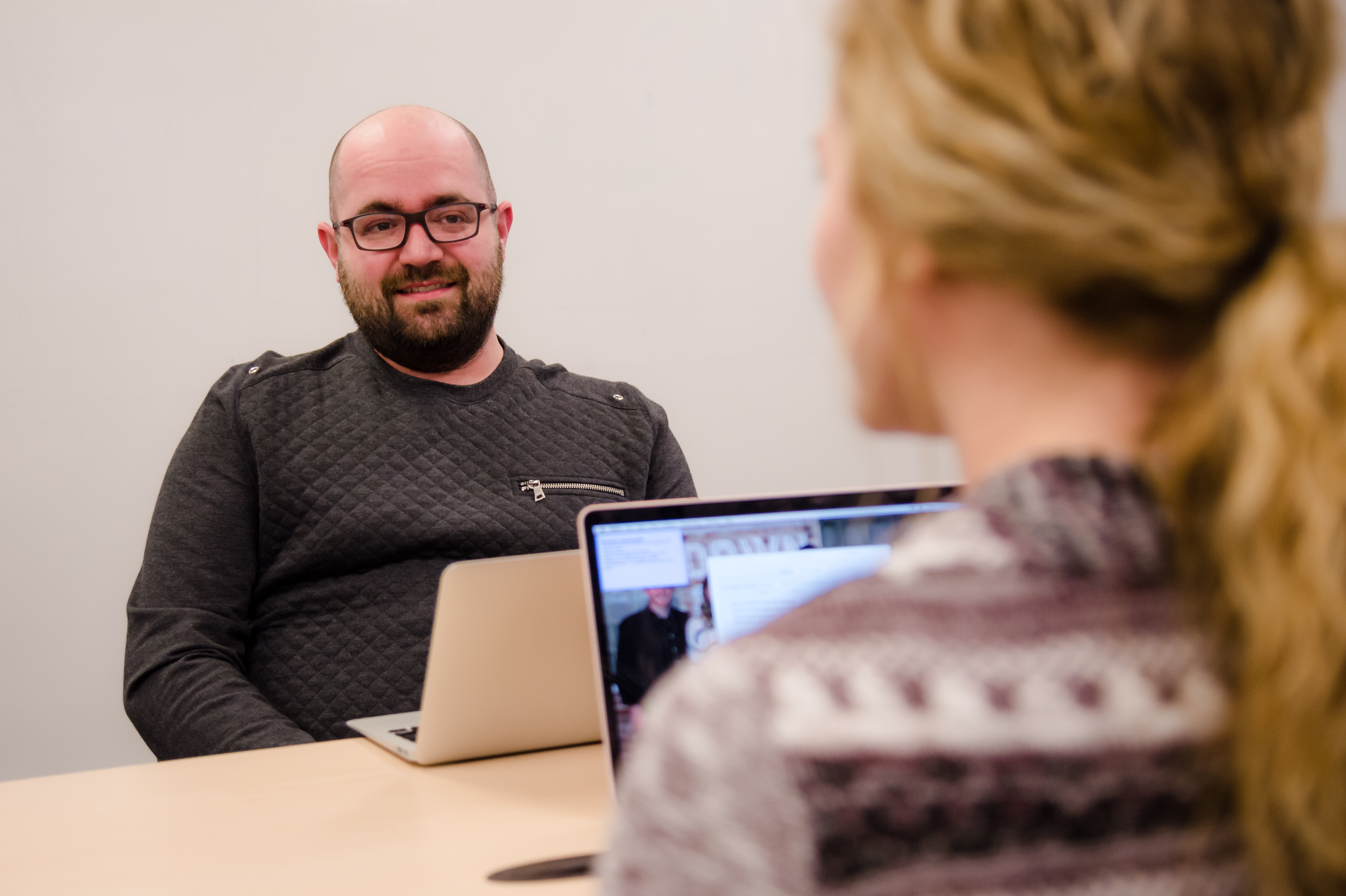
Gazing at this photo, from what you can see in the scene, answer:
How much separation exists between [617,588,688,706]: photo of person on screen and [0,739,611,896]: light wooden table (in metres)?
0.12

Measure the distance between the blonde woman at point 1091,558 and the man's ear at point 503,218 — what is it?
1.45 meters

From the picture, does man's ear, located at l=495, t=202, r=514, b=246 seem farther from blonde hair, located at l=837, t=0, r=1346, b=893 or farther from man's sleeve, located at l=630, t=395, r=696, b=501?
blonde hair, located at l=837, t=0, r=1346, b=893

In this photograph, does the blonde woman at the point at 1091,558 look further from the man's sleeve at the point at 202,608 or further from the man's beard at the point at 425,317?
the man's beard at the point at 425,317

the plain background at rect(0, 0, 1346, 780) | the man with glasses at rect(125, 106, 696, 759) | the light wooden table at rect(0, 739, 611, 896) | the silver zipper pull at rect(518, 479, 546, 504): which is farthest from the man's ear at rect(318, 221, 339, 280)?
the light wooden table at rect(0, 739, 611, 896)

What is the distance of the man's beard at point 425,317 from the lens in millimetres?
1646

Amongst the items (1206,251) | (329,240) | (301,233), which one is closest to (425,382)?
(329,240)

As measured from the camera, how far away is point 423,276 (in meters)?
1.68

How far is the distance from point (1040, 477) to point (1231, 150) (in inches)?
5.7

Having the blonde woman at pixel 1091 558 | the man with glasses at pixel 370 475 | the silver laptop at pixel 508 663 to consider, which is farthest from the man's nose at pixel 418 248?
the blonde woman at pixel 1091 558

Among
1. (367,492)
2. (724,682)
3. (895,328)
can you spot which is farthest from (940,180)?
(367,492)

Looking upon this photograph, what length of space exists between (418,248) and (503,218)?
216 mm

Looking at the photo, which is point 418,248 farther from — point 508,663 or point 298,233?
point 508,663

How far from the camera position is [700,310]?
2422 millimetres

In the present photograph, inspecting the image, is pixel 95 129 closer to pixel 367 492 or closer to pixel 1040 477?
pixel 367 492
